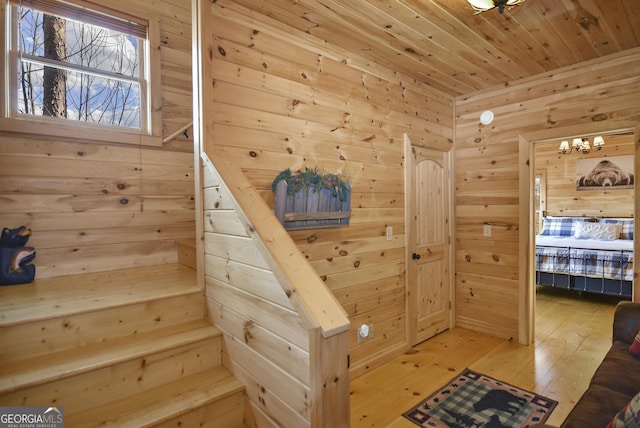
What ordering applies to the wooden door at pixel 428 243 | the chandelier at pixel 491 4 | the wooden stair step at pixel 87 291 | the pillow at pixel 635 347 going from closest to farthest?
the wooden stair step at pixel 87 291 → the pillow at pixel 635 347 → the chandelier at pixel 491 4 → the wooden door at pixel 428 243

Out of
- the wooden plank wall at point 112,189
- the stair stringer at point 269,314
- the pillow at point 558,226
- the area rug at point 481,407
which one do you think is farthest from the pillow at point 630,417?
the pillow at point 558,226

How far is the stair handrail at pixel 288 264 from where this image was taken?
127 cm

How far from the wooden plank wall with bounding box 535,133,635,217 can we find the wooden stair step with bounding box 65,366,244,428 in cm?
671

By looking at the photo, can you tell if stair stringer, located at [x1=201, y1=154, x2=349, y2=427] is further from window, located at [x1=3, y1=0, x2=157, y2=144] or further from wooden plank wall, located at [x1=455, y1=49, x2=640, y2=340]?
wooden plank wall, located at [x1=455, y1=49, x2=640, y2=340]

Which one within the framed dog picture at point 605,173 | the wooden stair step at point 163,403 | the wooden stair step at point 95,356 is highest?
the framed dog picture at point 605,173

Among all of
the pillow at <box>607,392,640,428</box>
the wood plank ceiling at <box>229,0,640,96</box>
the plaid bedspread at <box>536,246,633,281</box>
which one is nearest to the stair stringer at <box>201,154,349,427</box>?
the pillow at <box>607,392,640,428</box>

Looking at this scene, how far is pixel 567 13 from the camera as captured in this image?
7.40ft

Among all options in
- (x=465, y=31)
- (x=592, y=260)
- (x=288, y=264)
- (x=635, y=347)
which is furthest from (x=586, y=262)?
(x=288, y=264)

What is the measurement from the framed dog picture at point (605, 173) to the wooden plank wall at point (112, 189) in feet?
23.7

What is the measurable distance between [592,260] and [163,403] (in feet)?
18.3

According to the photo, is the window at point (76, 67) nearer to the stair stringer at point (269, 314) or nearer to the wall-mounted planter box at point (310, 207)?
the stair stringer at point (269, 314)

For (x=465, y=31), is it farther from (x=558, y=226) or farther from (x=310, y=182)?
(x=558, y=226)

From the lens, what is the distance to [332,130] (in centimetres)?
266

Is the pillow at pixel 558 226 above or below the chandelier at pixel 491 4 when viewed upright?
below
